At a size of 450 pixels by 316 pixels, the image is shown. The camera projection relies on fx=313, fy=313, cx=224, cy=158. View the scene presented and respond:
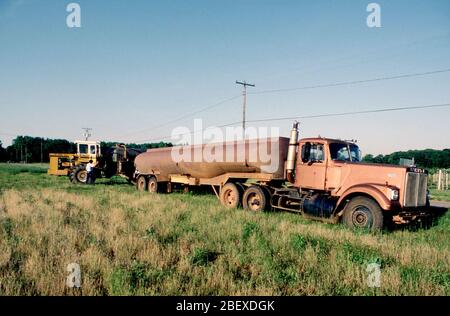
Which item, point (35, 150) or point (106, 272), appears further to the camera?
point (35, 150)

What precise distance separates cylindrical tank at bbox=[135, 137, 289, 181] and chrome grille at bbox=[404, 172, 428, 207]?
3.95 metres

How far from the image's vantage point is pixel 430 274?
16.9 ft

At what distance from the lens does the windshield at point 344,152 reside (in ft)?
32.9

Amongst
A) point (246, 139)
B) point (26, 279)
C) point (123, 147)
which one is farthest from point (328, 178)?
point (123, 147)

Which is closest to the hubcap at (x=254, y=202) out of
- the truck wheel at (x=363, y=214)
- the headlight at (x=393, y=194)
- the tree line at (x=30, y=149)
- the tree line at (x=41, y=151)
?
the truck wheel at (x=363, y=214)

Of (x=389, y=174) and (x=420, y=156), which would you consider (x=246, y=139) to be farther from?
(x=420, y=156)

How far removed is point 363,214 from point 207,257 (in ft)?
16.9

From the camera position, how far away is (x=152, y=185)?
720 inches

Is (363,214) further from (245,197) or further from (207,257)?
(207,257)

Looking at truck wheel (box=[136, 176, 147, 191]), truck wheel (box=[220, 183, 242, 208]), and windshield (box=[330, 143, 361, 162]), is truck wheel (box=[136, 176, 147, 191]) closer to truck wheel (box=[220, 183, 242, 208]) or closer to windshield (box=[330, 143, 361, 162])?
truck wheel (box=[220, 183, 242, 208])

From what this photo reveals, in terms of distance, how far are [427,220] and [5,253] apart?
1171cm

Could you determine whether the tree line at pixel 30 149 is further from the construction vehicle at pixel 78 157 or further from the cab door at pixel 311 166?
the cab door at pixel 311 166

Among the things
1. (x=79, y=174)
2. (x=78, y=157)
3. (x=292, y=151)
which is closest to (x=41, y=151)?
(x=78, y=157)

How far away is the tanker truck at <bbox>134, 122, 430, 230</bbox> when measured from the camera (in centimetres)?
855
